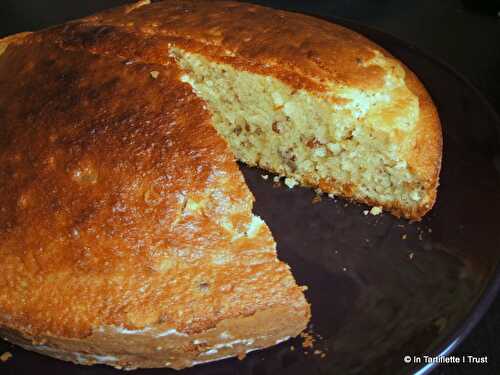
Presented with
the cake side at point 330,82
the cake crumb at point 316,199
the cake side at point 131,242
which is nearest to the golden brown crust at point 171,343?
the cake side at point 131,242

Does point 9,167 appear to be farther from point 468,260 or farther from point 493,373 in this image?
point 493,373

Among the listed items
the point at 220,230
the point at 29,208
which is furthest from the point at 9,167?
the point at 220,230

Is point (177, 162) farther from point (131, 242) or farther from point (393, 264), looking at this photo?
point (393, 264)

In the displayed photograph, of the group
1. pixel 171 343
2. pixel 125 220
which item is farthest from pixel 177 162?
pixel 171 343

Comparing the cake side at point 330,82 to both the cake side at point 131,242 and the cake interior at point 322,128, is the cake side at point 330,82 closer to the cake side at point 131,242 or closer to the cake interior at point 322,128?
the cake interior at point 322,128

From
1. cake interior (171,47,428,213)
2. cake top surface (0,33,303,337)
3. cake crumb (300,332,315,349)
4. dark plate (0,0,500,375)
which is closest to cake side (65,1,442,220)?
cake interior (171,47,428,213)

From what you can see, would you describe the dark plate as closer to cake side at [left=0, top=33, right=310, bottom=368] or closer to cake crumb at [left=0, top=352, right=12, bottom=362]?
cake crumb at [left=0, top=352, right=12, bottom=362]
